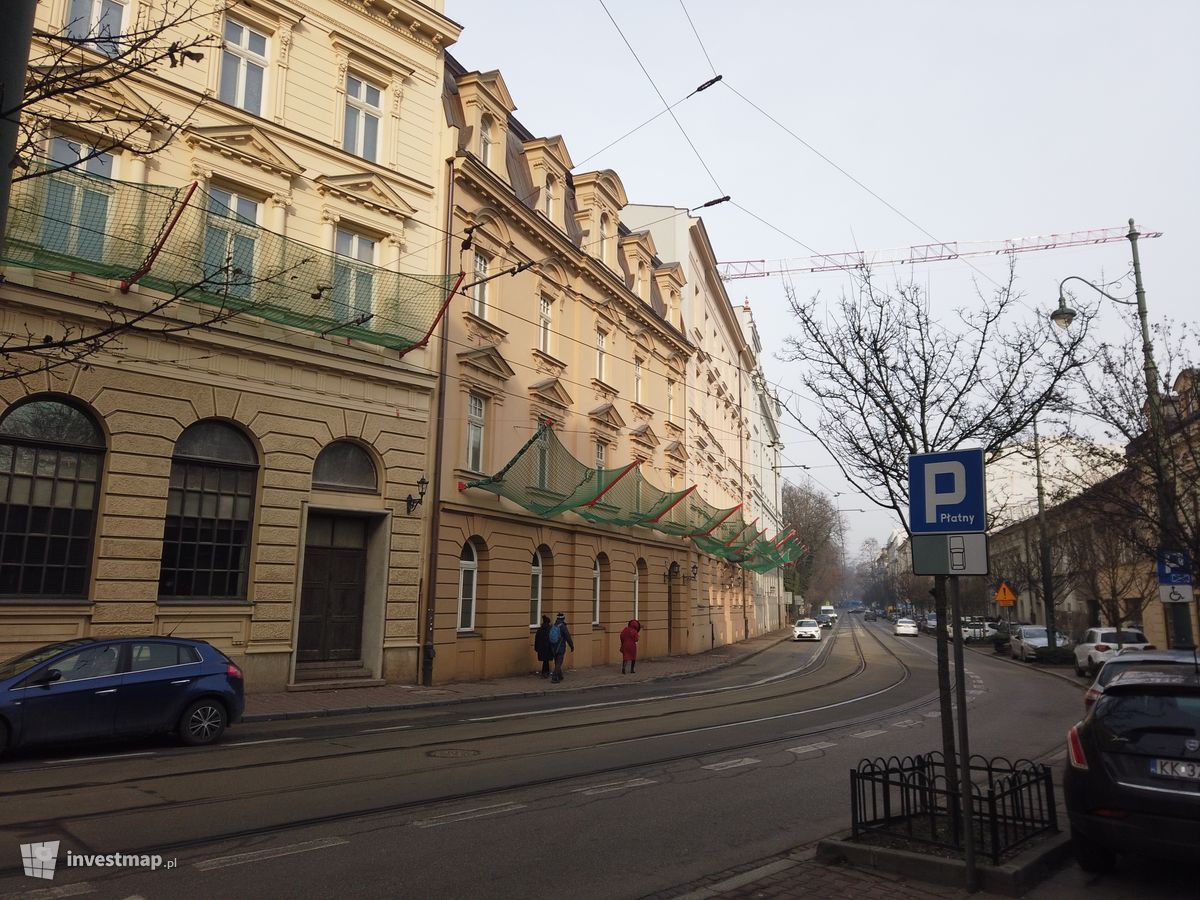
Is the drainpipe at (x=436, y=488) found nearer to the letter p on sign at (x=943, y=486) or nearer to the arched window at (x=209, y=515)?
the arched window at (x=209, y=515)

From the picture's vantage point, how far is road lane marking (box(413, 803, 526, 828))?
763 centimetres

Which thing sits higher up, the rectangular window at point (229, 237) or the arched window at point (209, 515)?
the rectangular window at point (229, 237)

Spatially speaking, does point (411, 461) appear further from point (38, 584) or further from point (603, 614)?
point (603, 614)

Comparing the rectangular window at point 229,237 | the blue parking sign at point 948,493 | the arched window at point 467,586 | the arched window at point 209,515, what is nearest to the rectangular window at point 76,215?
the rectangular window at point 229,237

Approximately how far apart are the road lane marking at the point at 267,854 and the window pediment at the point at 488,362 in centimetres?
1583

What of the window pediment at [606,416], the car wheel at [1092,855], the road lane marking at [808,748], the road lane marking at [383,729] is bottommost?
the road lane marking at [383,729]

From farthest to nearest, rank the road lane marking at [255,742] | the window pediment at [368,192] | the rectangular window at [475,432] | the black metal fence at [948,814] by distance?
the rectangular window at [475,432] → the window pediment at [368,192] → the road lane marking at [255,742] → the black metal fence at [948,814]

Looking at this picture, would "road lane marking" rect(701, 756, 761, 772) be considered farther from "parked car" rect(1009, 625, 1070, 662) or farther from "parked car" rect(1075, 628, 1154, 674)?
"parked car" rect(1009, 625, 1070, 662)

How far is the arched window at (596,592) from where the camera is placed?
2847 centimetres

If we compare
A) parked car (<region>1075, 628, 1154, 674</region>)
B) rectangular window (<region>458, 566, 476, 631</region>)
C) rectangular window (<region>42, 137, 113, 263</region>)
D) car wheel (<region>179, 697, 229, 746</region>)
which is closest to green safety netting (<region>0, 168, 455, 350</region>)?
rectangular window (<region>42, 137, 113, 263</region>)

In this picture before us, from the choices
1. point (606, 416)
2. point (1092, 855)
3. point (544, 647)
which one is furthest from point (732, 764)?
point (606, 416)

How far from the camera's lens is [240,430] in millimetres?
17109

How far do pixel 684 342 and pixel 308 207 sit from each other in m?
21.9

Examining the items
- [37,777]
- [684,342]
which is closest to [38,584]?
[37,777]
